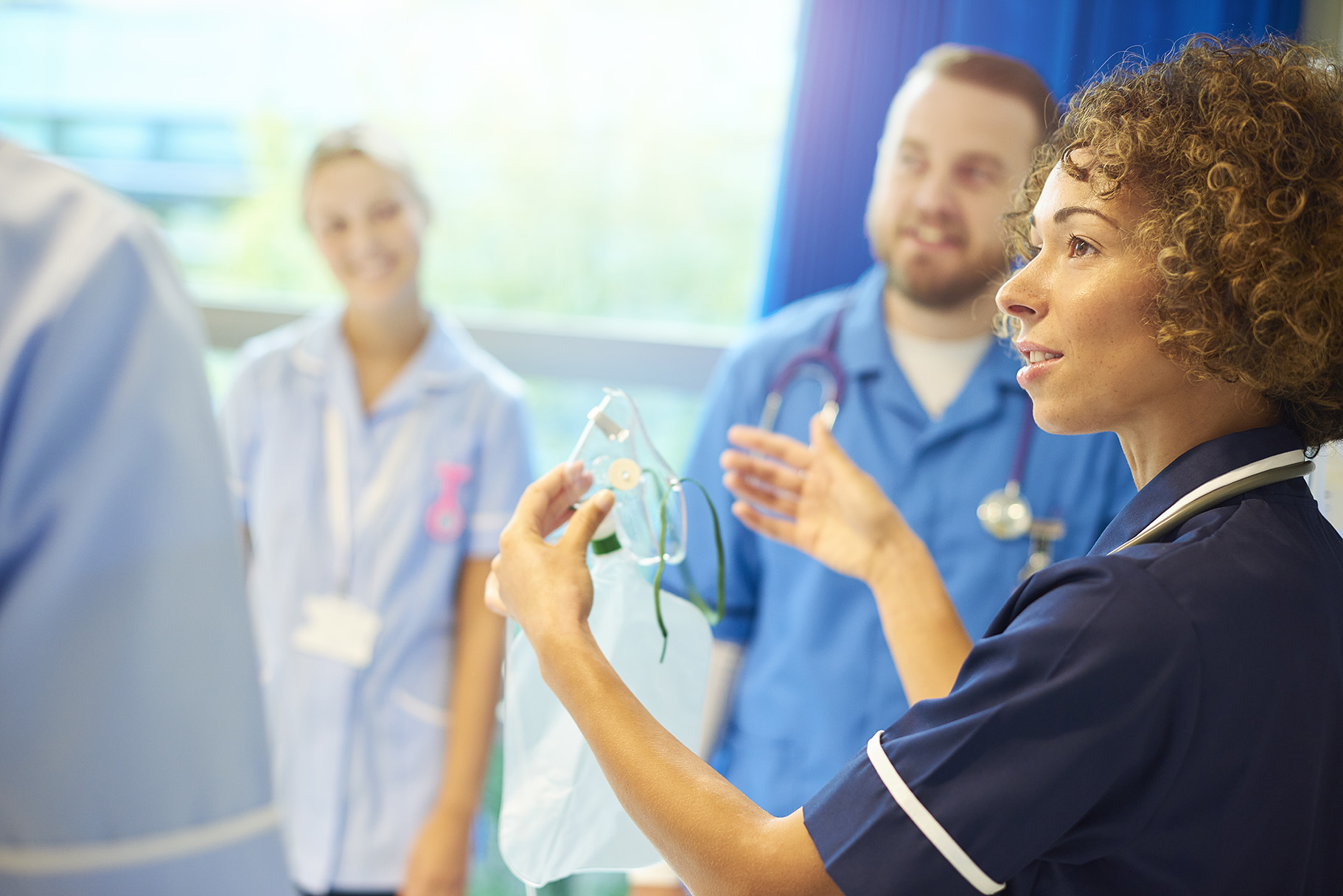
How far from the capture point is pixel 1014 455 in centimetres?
170

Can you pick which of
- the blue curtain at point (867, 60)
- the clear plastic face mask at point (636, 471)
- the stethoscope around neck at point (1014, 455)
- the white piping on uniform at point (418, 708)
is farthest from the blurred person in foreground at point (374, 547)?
the clear plastic face mask at point (636, 471)

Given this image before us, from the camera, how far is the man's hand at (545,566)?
0.90m

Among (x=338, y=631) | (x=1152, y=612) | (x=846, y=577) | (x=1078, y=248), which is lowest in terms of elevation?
(x=338, y=631)

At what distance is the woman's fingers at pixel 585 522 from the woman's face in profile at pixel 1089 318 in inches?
16.0

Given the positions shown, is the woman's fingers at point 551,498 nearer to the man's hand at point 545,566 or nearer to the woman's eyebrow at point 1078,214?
the man's hand at point 545,566

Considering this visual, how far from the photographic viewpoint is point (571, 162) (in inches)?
103

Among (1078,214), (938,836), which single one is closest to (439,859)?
(938,836)

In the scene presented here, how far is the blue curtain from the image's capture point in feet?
6.94

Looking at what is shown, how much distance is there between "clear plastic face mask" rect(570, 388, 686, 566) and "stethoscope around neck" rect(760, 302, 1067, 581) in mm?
484

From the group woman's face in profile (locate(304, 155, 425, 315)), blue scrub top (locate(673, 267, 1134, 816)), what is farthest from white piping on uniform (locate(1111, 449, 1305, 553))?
woman's face in profile (locate(304, 155, 425, 315))

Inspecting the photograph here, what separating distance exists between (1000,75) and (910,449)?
684 mm

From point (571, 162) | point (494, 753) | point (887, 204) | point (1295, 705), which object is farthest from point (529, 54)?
point (1295, 705)

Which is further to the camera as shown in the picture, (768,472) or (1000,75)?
→ (1000,75)

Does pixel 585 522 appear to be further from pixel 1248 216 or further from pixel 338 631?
pixel 338 631
